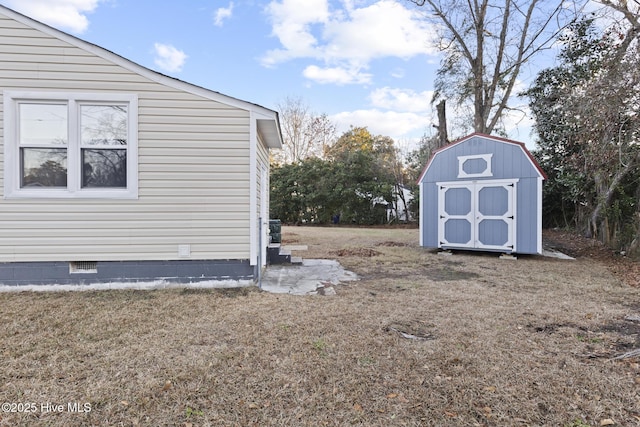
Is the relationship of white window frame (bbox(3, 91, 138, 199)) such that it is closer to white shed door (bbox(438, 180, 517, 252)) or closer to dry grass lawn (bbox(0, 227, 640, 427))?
dry grass lawn (bbox(0, 227, 640, 427))

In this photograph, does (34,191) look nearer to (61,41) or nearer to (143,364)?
(61,41)

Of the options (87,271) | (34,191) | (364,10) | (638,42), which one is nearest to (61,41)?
(34,191)

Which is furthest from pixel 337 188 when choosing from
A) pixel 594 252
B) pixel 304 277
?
pixel 304 277

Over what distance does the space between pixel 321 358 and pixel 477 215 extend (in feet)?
22.3

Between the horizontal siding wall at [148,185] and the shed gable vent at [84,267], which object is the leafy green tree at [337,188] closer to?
the horizontal siding wall at [148,185]

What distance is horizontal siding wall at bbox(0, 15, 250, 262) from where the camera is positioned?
15.1 ft

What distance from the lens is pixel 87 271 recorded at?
4.79m

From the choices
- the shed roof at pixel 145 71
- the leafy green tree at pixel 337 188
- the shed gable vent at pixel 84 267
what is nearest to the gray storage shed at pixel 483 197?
the shed roof at pixel 145 71

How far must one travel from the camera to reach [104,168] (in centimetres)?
476

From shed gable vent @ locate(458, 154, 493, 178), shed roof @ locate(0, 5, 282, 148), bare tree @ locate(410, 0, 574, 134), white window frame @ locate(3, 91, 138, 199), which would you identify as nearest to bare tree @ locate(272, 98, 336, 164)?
bare tree @ locate(410, 0, 574, 134)

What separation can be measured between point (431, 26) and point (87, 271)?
15.5 meters

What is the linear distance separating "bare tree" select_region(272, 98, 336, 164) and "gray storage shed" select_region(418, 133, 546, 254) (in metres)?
18.0

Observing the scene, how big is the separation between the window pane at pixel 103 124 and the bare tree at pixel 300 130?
21.5 m

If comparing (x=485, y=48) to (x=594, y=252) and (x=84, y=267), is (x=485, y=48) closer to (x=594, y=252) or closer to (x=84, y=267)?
(x=594, y=252)
